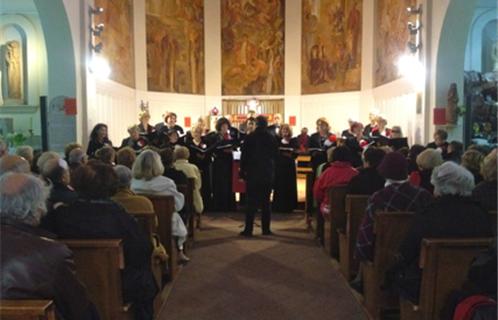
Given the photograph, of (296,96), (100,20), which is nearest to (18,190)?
(100,20)

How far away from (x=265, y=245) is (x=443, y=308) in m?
4.18

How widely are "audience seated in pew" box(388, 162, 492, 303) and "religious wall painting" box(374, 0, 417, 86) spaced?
344 inches

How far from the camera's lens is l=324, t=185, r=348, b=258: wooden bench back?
19.6 feet

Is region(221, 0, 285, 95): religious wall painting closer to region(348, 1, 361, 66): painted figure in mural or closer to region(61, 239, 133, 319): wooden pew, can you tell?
region(348, 1, 361, 66): painted figure in mural

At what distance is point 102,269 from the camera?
3338 millimetres

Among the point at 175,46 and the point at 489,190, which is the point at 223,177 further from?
the point at 175,46

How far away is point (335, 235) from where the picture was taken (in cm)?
640

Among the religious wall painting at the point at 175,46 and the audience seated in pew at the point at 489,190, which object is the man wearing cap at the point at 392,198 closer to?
the audience seated in pew at the point at 489,190

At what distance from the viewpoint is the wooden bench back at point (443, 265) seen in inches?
123

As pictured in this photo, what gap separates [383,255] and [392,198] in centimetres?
48

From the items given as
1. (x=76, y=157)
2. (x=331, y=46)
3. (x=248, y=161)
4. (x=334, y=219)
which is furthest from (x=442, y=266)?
(x=331, y=46)

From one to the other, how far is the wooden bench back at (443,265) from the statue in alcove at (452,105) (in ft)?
23.2

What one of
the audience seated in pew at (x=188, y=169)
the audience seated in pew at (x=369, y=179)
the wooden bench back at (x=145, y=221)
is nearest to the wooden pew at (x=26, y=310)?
the wooden bench back at (x=145, y=221)

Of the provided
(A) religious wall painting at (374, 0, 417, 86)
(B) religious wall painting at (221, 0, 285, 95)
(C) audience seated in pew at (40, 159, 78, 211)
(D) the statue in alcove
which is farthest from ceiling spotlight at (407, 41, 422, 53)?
(B) religious wall painting at (221, 0, 285, 95)
